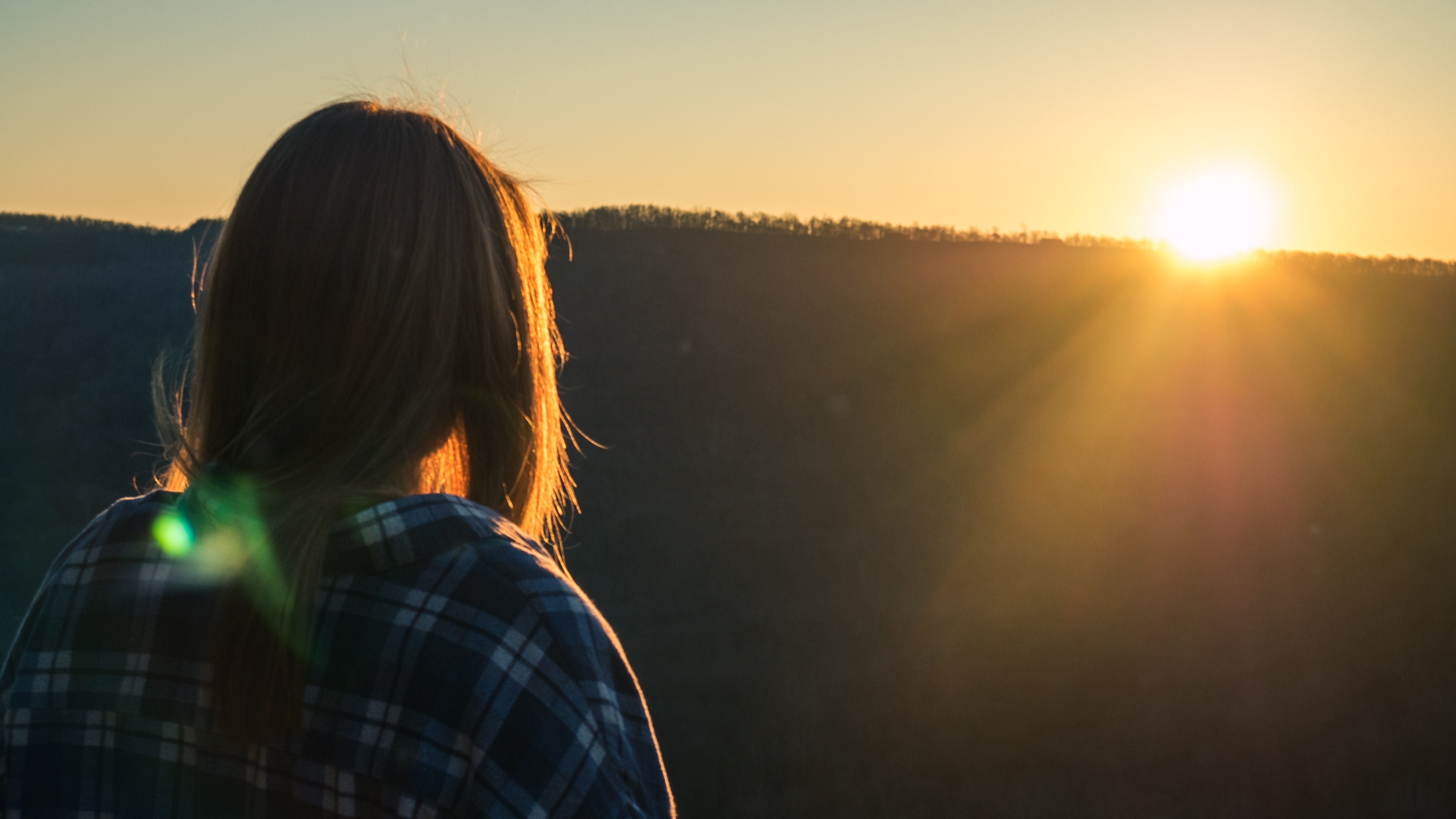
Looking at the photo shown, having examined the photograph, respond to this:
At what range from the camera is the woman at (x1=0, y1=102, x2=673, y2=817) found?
939 mm

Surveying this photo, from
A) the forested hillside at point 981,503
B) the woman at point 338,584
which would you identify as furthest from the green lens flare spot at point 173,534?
the forested hillside at point 981,503

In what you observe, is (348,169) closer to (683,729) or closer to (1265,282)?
(683,729)

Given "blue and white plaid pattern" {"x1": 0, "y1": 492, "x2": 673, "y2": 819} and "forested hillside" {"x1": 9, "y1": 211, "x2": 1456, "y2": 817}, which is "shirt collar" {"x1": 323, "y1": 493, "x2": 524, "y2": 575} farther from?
"forested hillside" {"x1": 9, "y1": 211, "x2": 1456, "y2": 817}

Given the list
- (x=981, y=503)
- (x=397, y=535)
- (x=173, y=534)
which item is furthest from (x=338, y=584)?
(x=981, y=503)

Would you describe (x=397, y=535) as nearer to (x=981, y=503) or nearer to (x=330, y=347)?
(x=330, y=347)

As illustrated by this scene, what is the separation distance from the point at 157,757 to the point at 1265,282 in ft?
70.8

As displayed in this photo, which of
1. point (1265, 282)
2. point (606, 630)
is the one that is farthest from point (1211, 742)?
point (1265, 282)

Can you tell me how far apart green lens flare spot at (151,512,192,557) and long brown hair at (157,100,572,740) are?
32 millimetres

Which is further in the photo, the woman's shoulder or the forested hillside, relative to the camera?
the forested hillside

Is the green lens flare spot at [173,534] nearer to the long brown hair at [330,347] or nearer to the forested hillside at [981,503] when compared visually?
the long brown hair at [330,347]

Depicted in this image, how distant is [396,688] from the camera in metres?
0.94

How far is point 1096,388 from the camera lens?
1595cm

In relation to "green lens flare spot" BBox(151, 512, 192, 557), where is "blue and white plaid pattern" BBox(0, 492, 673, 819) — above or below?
below

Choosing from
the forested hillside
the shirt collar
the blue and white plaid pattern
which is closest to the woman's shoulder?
the blue and white plaid pattern
